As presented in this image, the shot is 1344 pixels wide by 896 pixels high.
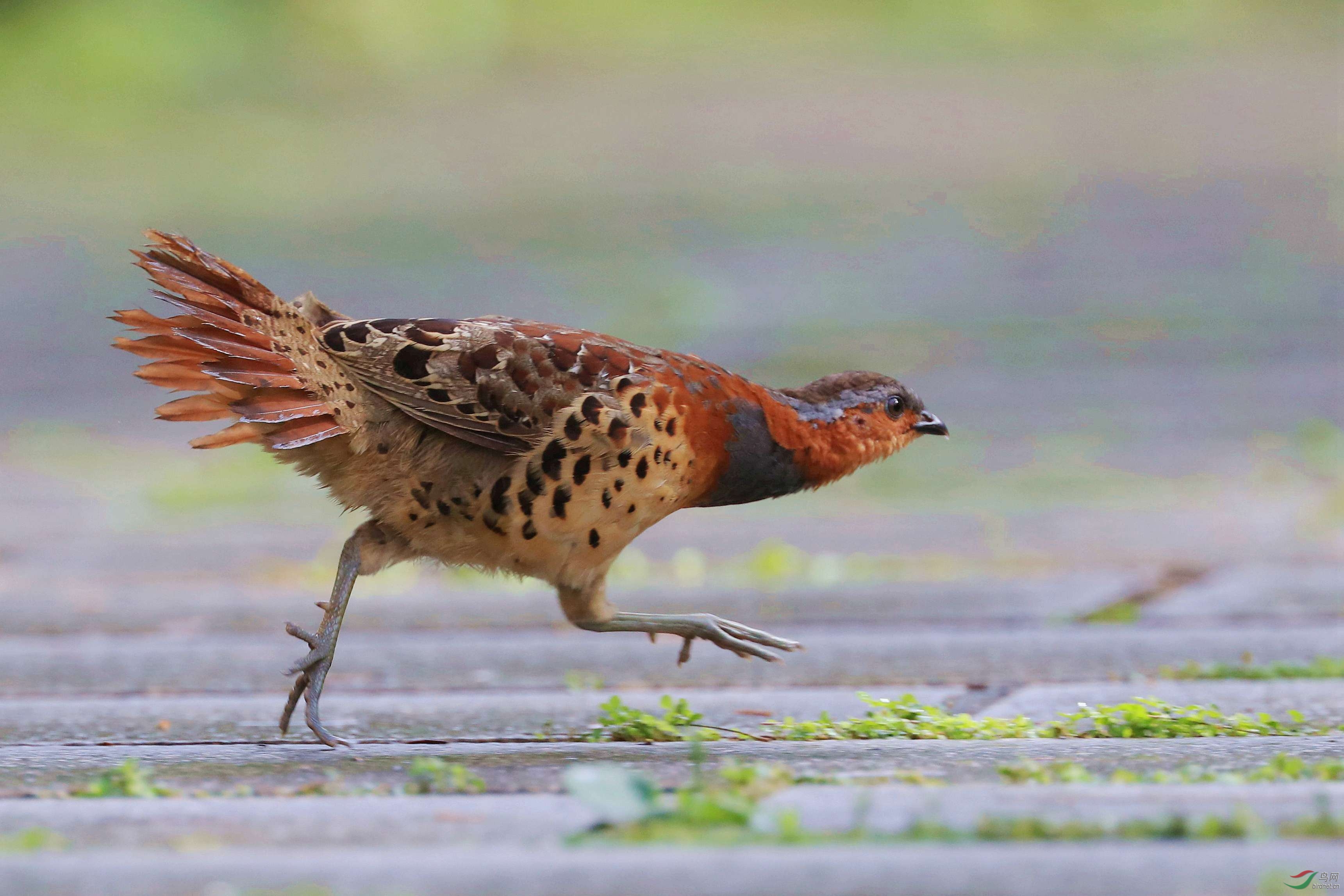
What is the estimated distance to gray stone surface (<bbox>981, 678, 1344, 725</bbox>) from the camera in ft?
12.9

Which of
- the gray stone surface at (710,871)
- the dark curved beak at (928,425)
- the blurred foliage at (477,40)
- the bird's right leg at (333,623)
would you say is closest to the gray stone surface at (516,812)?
the gray stone surface at (710,871)

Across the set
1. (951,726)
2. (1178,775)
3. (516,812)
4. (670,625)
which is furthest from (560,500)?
(1178,775)

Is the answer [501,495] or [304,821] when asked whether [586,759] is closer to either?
[304,821]

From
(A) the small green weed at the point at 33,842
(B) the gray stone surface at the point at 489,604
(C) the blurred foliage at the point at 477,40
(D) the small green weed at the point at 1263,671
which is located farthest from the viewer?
(C) the blurred foliage at the point at 477,40

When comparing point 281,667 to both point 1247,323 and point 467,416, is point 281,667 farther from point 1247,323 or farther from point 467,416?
point 1247,323

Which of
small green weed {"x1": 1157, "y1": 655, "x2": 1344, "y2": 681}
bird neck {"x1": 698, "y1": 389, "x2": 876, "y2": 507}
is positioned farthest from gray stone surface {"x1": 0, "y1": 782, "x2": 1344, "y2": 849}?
small green weed {"x1": 1157, "y1": 655, "x2": 1344, "y2": 681}

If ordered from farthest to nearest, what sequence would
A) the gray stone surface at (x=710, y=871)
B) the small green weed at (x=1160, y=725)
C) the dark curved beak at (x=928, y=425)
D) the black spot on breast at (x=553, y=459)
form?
1. the dark curved beak at (x=928, y=425)
2. the black spot on breast at (x=553, y=459)
3. the small green weed at (x=1160, y=725)
4. the gray stone surface at (x=710, y=871)

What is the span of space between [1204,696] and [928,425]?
1.04m

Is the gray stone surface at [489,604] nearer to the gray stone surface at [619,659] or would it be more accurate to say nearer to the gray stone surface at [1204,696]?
the gray stone surface at [619,659]

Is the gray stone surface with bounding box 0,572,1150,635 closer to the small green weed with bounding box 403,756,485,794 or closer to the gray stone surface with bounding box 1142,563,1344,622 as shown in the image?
the gray stone surface with bounding box 1142,563,1344,622

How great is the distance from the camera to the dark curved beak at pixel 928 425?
4609 mm

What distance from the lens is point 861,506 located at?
891 centimetres

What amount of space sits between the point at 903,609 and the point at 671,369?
2.20 m

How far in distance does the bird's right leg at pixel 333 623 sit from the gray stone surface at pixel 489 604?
1934 mm
